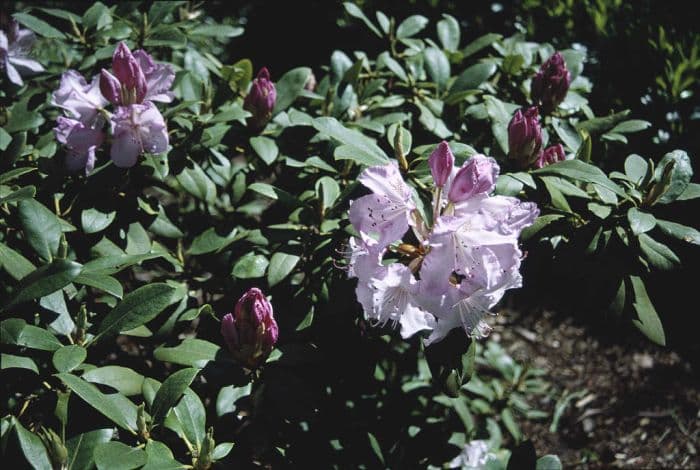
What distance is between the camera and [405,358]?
7.18 feet

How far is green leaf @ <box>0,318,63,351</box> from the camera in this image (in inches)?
42.2

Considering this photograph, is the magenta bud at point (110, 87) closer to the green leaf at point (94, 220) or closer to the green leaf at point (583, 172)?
the green leaf at point (94, 220)

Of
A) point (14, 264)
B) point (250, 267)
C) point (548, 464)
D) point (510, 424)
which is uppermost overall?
point (14, 264)

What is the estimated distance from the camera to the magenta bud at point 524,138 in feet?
4.60

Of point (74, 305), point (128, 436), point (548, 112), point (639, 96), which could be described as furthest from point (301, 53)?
point (128, 436)

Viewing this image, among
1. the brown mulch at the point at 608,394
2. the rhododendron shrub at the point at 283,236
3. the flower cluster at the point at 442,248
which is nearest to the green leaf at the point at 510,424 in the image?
the brown mulch at the point at 608,394

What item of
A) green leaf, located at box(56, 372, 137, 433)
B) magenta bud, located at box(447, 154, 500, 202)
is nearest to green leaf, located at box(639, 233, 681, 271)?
magenta bud, located at box(447, 154, 500, 202)

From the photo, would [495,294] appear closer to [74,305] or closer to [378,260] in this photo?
[378,260]

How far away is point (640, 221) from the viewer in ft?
4.00

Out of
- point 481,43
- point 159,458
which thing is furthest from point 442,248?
point 481,43

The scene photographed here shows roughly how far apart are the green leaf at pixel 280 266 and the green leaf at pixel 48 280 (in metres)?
0.42

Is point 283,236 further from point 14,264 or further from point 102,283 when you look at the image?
point 14,264

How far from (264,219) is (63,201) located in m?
0.54

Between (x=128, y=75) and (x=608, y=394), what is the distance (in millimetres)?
2650
